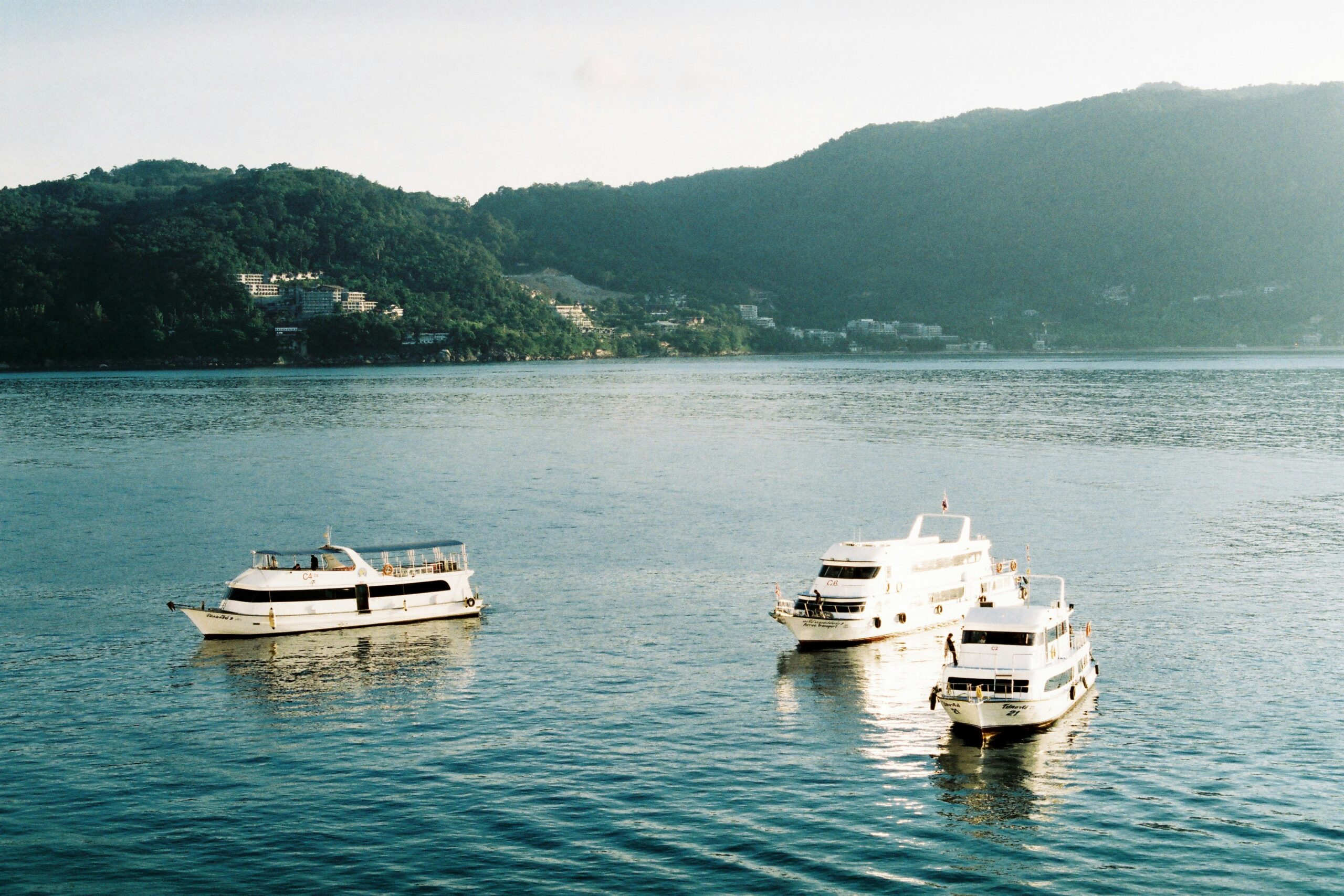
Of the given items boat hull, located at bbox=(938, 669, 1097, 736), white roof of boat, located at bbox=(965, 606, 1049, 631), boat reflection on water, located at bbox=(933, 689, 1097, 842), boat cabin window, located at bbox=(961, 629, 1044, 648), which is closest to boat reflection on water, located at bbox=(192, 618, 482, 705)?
boat hull, located at bbox=(938, 669, 1097, 736)

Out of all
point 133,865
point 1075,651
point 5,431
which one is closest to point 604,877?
point 133,865

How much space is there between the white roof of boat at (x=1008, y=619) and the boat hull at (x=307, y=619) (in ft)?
89.7

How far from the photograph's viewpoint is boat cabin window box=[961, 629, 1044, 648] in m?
46.7

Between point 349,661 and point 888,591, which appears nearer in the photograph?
point 349,661

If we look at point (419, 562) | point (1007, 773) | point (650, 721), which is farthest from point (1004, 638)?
point (419, 562)

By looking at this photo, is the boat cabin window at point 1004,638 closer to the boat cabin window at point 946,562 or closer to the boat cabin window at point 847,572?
the boat cabin window at point 847,572

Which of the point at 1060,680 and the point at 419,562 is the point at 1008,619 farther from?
the point at 419,562

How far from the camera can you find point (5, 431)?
173 meters

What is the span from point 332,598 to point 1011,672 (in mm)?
33646

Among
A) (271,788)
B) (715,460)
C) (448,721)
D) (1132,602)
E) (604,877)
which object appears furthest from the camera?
(715,460)

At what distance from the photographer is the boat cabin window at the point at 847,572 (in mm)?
59875

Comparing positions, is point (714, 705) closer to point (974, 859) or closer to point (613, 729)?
point (613, 729)

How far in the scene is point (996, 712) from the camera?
149 feet

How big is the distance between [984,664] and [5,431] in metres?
162
